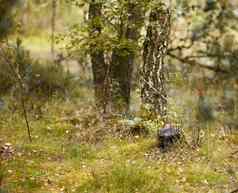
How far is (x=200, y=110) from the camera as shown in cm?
666

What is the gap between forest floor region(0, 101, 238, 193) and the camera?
26.2 ft

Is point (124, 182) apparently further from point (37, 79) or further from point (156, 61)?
A: point (37, 79)

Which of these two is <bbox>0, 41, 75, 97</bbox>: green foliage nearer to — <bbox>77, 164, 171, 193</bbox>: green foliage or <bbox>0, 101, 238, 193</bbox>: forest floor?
<bbox>0, 101, 238, 193</bbox>: forest floor

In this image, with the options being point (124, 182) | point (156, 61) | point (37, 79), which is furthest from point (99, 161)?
point (37, 79)

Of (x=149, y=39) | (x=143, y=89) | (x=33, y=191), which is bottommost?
(x=33, y=191)

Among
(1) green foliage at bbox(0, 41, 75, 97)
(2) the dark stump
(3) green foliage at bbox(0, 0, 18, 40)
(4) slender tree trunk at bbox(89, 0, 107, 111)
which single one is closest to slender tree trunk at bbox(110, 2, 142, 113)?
(4) slender tree trunk at bbox(89, 0, 107, 111)

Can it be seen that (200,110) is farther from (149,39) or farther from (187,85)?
(187,85)

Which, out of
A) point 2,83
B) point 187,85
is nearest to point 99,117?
point 2,83

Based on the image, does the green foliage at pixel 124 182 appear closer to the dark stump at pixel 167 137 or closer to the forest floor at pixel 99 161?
the forest floor at pixel 99 161

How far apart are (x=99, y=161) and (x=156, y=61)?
2.25m

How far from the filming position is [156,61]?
10.5m

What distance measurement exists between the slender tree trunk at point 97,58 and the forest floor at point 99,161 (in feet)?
1.70

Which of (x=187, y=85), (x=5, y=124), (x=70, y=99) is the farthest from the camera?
(x=187, y=85)

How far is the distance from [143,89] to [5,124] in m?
2.43
